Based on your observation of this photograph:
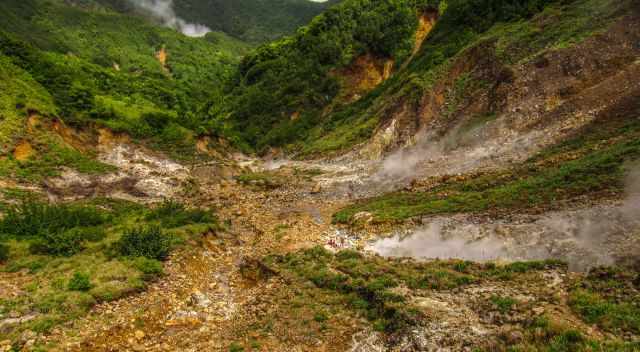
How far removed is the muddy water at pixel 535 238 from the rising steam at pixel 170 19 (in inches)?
7939

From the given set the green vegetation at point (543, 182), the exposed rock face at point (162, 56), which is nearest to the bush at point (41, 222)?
the green vegetation at point (543, 182)

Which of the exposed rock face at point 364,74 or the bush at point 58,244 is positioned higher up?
the exposed rock face at point 364,74

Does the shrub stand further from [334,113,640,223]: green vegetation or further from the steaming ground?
the steaming ground

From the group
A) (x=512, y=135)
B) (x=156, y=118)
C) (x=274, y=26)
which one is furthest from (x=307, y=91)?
(x=274, y=26)

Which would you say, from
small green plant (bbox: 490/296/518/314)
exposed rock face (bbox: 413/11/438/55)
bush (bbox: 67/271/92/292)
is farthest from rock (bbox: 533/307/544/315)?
exposed rock face (bbox: 413/11/438/55)

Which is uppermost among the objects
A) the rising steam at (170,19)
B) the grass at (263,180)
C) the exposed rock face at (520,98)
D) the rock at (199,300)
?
the rising steam at (170,19)

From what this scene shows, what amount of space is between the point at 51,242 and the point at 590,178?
24071 millimetres

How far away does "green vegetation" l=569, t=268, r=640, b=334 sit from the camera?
8164mm

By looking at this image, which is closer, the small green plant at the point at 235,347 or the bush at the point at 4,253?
the small green plant at the point at 235,347

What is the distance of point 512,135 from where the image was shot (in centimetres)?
2617

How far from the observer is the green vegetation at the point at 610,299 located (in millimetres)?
8164

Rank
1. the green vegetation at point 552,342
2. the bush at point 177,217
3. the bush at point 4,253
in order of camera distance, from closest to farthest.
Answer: the green vegetation at point 552,342, the bush at point 4,253, the bush at point 177,217

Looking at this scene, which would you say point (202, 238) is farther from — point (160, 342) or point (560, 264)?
point (560, 264)

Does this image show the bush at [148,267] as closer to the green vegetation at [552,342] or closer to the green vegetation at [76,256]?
the green vegetation at [76,256]
